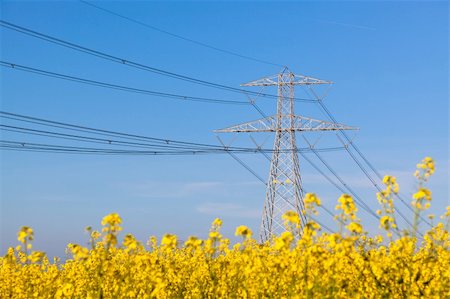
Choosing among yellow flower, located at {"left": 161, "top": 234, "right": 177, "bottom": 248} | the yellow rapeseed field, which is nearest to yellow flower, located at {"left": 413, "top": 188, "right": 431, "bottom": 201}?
the yellow rapeseed field

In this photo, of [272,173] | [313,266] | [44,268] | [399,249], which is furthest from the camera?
[272,173]

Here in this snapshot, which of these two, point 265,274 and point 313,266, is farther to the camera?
point 265,274

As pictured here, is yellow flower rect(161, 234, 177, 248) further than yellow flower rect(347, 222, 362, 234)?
Yes

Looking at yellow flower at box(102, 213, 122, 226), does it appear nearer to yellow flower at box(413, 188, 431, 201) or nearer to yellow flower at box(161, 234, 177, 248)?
yellow flower at box(161, 234, 177, 248)

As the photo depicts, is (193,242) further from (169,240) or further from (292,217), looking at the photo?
(292,217)

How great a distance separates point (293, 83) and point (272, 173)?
462 centimetres

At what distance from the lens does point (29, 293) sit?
11.7m

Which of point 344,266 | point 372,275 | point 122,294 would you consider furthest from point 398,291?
→ point 122,294

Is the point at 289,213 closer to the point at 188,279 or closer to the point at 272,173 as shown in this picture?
the point at 188,279

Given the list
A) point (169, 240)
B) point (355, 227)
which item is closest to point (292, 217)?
point (355, 227)

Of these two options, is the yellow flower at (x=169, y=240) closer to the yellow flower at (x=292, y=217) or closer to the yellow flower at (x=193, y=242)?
the yellow flower at (x=193, y=242)

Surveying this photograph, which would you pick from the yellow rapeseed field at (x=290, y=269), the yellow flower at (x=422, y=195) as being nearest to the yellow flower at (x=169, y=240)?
the yellow rapeseed field at (x=290, y=269)

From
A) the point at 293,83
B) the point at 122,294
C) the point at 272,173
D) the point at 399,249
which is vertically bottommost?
the point at 122,294

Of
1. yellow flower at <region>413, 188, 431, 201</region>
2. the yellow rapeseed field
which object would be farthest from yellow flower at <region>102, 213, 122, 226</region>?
yellow flower at <region>413, 188, 431, 201</region>
